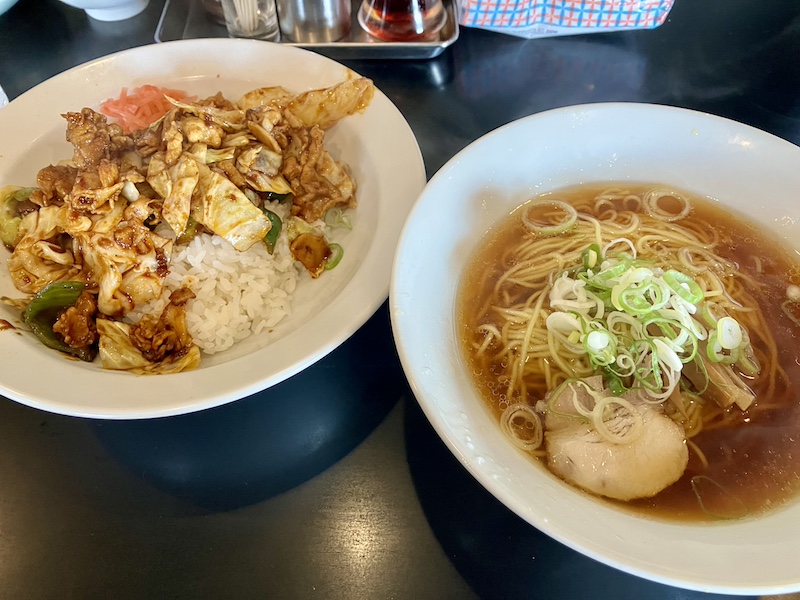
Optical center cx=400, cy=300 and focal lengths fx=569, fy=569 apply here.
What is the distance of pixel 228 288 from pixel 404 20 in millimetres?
1545

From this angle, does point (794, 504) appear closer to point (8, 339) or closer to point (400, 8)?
point (8, 339)

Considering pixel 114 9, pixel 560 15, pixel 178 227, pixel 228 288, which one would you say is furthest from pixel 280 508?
pixel 114 9

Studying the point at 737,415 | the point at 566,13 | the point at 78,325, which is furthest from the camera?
the point at 566,13

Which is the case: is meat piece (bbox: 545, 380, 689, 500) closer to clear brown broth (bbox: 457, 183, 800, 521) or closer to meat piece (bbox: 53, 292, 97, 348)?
clear brown broth (bbox: 457, 183, 800, 521)

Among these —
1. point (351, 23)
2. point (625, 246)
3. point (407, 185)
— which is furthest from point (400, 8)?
point (625, 246)

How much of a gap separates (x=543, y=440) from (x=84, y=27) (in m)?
3.03

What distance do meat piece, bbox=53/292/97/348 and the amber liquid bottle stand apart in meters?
1.76

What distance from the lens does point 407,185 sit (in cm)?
185

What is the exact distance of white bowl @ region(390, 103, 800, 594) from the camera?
1028mm

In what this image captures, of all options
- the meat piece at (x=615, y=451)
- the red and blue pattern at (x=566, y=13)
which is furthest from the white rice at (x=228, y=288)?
the red and blue pattern at (x=566, y=13)

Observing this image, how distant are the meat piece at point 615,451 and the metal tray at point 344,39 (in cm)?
181

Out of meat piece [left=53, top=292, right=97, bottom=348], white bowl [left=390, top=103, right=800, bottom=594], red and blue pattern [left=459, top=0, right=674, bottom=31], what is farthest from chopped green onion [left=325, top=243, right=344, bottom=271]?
red and blue pattern [left=459, top=0, right=674, bottom=31]

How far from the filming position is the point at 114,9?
2.86 m

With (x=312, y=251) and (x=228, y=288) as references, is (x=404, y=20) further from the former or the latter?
(x=228, y=288)
